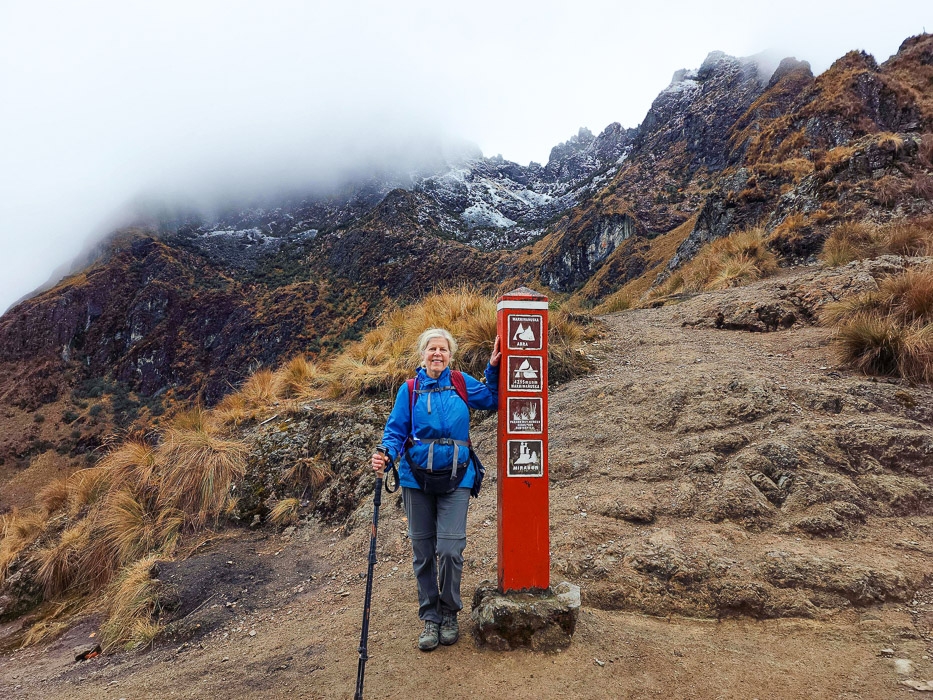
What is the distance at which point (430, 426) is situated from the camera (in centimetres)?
287

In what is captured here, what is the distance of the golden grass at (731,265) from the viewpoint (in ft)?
35.6

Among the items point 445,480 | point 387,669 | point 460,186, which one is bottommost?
point 387,669

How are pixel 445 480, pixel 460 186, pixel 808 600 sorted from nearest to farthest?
pixel 445 480 < pixel 808 600 < pixel 460 186

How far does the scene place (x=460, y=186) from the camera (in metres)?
Answer: 98.6

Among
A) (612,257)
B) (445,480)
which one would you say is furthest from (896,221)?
(612,257)

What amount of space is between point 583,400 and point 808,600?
3.49 meters

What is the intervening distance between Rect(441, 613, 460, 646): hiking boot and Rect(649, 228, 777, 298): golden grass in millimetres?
10366

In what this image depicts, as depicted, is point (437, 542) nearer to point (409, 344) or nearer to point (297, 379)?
point (409, 344)

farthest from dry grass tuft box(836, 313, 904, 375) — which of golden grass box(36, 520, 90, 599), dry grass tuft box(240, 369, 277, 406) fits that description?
golden grass box(36, 520, 90, 599)

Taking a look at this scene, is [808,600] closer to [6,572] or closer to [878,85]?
[6,572]

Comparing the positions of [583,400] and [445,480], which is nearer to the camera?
[445,480]

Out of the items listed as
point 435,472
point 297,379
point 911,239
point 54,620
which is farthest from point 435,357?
point 911,239

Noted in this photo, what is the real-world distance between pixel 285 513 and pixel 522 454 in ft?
14.1

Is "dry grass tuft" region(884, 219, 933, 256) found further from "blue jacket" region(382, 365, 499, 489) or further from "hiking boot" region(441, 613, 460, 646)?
"hiking boot" region(441, 613, 460, 646)
